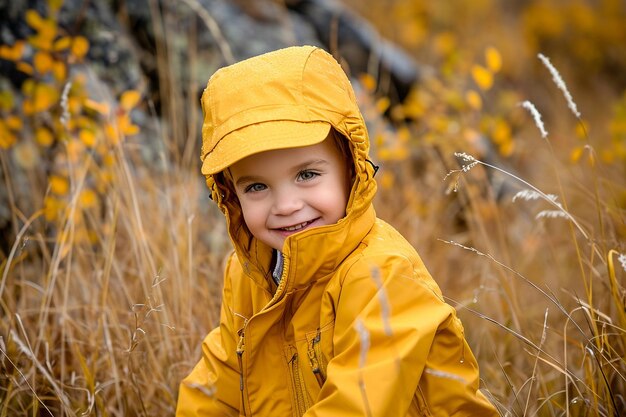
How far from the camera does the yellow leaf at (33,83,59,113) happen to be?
299cm

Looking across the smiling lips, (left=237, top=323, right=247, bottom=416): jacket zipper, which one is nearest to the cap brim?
the smiling lips

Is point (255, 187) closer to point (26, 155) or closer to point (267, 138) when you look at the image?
point (267, 138)

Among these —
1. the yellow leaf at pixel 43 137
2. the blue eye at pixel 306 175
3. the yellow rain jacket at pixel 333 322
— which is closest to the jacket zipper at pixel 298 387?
the yellow rain jacket at pixel 333 322

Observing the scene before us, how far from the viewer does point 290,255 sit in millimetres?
1648

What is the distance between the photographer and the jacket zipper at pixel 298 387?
1781 millimetres

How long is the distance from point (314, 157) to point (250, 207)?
0.72 ft

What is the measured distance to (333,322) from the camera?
5.46 ft

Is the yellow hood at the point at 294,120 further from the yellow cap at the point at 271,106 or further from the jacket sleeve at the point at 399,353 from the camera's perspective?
the jacket sleeve at the point at 399,353

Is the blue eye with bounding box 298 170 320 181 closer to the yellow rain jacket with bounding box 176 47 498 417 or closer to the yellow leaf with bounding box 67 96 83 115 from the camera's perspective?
the yellow rain jacket with bounding box 176 47 498 417

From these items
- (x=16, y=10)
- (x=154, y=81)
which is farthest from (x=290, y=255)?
(x=154, y=81)

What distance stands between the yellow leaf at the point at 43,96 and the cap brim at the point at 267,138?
5.56 feet

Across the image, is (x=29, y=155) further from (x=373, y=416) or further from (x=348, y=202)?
(x=373, y=416)

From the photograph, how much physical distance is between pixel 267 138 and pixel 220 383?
0.83 meters

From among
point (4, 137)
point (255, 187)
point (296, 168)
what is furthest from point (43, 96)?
point (296, 168)
